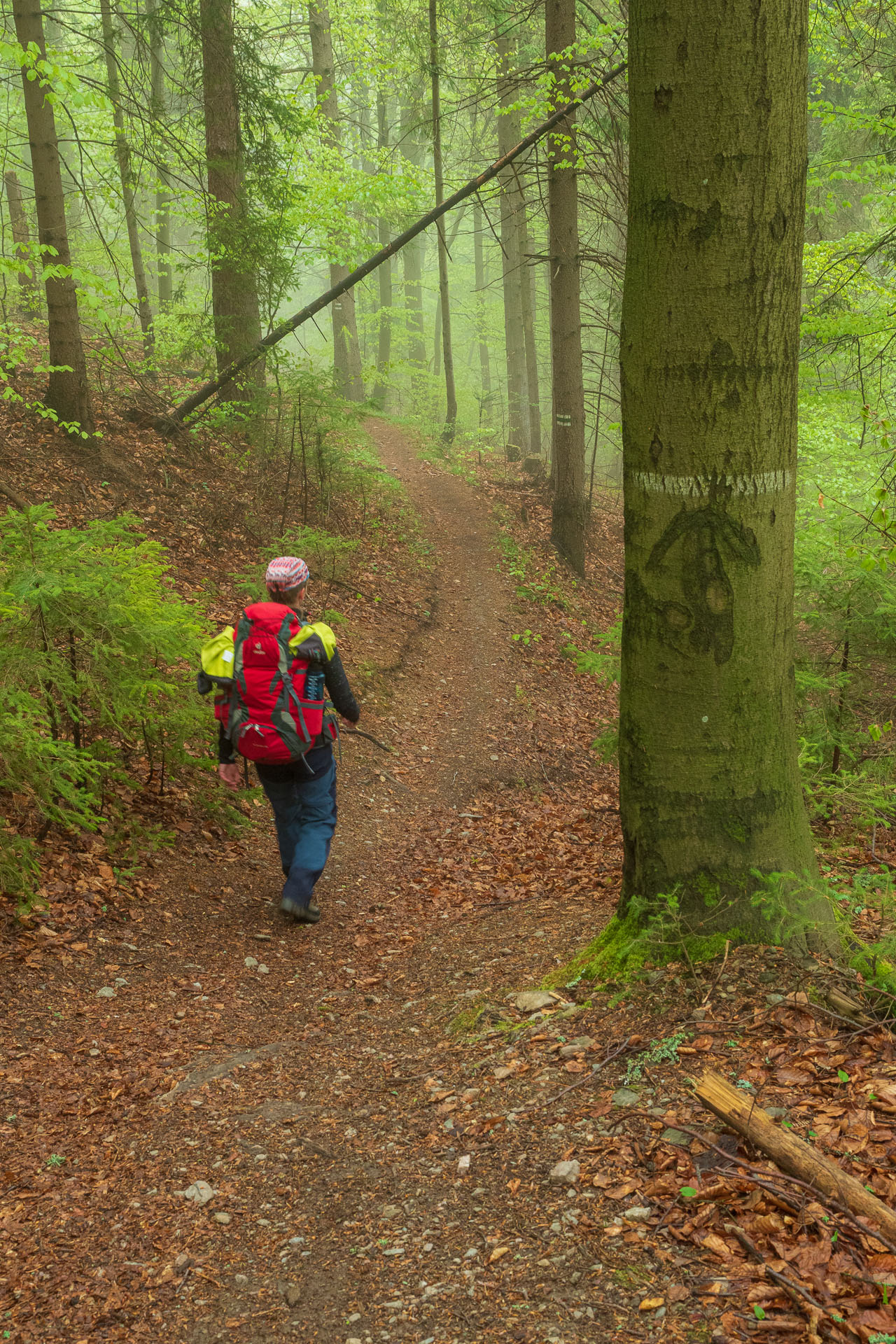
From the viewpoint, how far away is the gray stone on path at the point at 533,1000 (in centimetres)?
353

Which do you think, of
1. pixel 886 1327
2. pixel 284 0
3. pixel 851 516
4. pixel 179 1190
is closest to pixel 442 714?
pixel 851 516

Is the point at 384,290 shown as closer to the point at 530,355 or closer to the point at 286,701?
the point at 530,355

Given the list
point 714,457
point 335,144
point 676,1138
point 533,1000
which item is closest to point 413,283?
point 335,144

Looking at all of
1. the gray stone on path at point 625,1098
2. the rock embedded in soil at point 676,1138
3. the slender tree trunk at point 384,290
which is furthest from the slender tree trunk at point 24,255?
the slender tree trunk at point 384,290

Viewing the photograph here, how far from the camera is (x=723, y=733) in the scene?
10.3 feet

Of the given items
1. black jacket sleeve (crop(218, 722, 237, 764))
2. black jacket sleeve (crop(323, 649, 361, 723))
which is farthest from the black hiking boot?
black jacket sleeve (crop(323, 649, 361, 723))

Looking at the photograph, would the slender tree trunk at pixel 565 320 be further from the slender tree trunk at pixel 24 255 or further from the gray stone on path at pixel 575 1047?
the gray stone on path at pixel 575 1047

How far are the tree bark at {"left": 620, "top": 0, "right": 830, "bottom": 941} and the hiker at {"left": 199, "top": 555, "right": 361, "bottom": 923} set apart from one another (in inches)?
87.6

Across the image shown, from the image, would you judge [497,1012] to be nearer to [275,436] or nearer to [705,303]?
[705,303]

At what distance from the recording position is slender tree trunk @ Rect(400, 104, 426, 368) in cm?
2953

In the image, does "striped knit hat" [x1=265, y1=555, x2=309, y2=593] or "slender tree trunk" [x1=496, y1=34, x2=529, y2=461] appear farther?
"slender tree trunk" [x1=496, y1=34, x2=529, y2=461]

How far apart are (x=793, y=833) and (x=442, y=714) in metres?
6.63

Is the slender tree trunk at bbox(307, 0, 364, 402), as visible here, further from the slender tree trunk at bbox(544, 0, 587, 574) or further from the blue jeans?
the blue jeans

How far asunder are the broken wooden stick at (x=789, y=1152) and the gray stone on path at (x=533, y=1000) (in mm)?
1057
